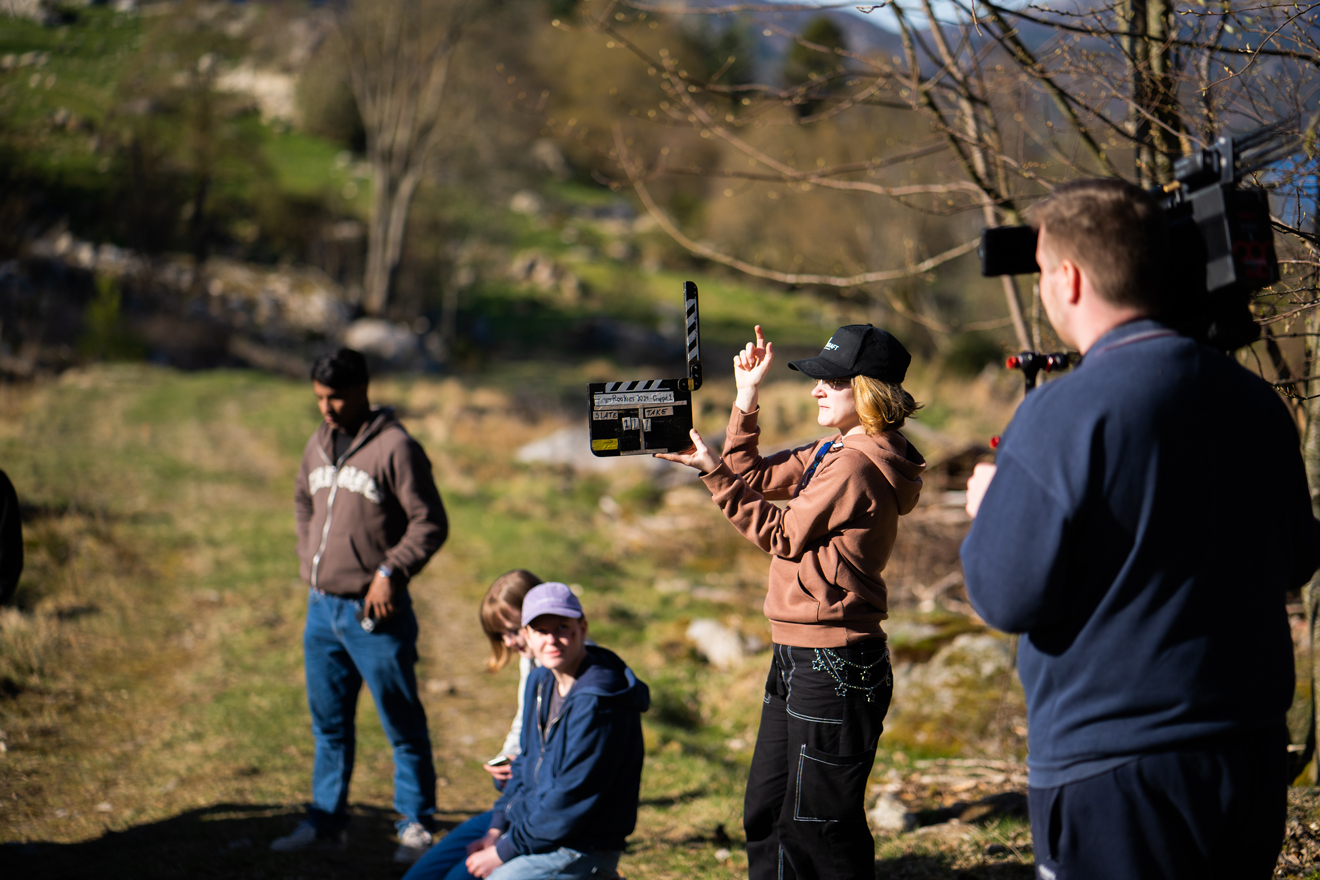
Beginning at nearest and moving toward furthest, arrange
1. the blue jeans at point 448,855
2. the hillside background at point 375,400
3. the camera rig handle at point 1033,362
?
the camera rig handle at point 1033,362
the blue jeans at point 448,855
the hillside background at point 375,400

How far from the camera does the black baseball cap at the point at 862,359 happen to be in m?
3.02

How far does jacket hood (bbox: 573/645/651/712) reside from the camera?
3170mm

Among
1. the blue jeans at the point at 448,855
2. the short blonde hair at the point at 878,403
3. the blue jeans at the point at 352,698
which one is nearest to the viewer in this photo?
the short blonde hair at the point at 878,403

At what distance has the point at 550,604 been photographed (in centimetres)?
322

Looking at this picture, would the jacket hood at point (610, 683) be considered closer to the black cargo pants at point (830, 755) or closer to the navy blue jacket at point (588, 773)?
the navy blue jacket at point (588, 773)

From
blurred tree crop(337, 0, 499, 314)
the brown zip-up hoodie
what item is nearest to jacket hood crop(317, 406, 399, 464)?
the brown zip-up hoodie

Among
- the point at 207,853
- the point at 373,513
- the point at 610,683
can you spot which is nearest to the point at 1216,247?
the point at 610,683

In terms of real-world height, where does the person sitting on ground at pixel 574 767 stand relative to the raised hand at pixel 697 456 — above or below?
below

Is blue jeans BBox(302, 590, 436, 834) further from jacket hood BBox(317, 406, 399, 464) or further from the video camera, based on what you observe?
the video camera

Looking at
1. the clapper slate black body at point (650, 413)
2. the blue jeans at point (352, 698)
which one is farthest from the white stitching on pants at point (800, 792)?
the blue jeans at point (352, 698)

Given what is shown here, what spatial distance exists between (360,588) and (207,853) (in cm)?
150

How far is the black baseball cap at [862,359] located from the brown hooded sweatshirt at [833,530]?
0.21 meters

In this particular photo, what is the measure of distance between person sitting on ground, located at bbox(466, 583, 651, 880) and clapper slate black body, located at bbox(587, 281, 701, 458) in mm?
649

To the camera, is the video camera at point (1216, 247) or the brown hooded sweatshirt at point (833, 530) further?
the brown hooded sweatshirt at point (833, 530)
